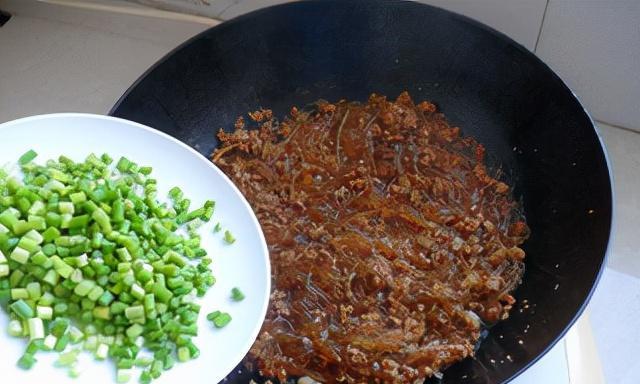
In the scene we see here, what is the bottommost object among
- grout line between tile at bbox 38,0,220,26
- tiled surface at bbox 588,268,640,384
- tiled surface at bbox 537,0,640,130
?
tiled surface at bbox 588,268,640,384

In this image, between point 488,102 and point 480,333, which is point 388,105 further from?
point 480,333

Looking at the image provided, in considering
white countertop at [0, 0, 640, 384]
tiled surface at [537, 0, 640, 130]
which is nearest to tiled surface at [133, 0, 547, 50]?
tiled surface at [537, 0, 640, 130]

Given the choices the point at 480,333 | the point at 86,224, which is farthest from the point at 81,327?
the point at 480,333

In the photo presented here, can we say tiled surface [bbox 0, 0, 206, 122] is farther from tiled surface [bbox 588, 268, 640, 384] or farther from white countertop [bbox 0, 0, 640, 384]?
tiled surface [bbox 588, 268, 640, 384]

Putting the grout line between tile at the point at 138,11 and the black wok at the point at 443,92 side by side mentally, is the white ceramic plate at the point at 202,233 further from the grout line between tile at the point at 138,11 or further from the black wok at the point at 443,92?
the grout line between tile at the point at 138,11

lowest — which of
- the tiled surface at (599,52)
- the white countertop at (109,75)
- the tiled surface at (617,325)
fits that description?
the tiled surface at (617,325)

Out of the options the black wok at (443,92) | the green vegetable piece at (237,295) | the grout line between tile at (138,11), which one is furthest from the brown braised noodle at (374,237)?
the grout line between tile at (138,11)

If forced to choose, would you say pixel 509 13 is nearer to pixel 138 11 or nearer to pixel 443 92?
pixel 443 92
